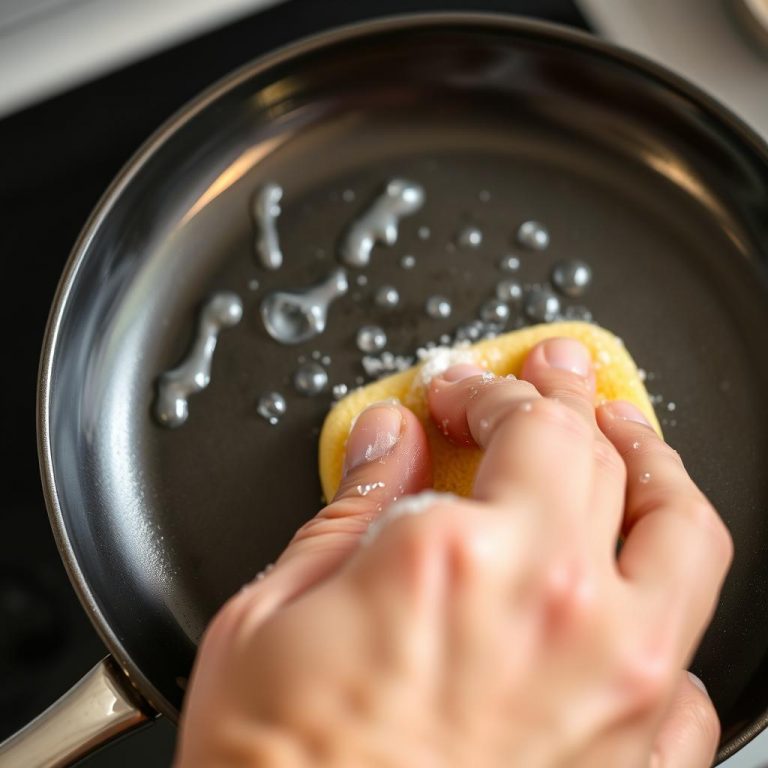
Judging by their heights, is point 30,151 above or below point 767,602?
above

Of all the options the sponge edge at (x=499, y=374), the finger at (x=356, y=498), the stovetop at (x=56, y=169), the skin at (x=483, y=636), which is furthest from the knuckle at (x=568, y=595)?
the stovetop at (x=56, y=169)

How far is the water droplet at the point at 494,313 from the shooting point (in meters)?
0.62

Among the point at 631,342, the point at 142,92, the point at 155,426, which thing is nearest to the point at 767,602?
the point at 631,342

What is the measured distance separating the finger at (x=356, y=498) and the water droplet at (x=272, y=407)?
3.7 inches

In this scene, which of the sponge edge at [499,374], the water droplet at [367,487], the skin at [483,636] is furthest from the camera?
the sponge edge at [499,374]

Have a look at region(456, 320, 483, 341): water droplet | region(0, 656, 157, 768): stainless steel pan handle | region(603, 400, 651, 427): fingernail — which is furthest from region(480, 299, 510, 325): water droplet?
region(0, 656, 157, 768): stainless steel pan handle

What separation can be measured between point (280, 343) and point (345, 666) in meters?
0.33

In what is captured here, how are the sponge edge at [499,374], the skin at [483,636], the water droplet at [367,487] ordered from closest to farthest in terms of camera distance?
the skin at [483,636]
the water droplet at [367,487]
the sponge edge at [499,374]

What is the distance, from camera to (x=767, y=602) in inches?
22.3

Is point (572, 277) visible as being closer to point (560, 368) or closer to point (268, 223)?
point (560, 368)

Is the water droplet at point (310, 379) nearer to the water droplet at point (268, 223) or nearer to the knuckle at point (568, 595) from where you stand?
the water droplet at point (268, 223)

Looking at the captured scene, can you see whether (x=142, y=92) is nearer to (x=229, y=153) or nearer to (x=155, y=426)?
(x=229, y=153)

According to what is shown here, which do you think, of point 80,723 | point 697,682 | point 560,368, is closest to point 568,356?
point 560,368

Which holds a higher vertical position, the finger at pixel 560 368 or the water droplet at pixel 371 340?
the water droplet at pixel 371 340
